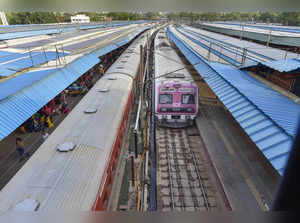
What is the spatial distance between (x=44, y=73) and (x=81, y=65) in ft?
15.1

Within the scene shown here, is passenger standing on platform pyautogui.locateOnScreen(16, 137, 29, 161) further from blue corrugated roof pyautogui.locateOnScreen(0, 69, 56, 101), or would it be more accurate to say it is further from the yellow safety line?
the yellow safety line

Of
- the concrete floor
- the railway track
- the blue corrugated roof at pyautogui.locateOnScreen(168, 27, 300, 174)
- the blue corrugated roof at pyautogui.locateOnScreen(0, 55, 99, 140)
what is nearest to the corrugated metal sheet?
the blue corrugated roof at pyautogui.locateOnScreen(168, 27, 300, 174)

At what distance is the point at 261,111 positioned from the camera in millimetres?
8938

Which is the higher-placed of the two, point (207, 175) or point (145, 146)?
point (145, 146)

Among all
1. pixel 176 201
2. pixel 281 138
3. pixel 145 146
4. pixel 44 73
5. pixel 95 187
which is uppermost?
pixel 44 73

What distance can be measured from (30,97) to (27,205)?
7225mm

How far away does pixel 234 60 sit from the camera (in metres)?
18.6

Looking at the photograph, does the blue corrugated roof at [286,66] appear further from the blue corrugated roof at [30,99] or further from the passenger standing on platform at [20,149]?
the passenger standing on platform at [20,149]

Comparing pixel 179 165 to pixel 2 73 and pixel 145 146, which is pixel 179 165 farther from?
pixel 2 73

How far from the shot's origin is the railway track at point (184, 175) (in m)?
9.38

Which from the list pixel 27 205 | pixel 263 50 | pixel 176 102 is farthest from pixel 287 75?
pixel 27 205

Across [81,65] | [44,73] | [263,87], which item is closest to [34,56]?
[81,65]

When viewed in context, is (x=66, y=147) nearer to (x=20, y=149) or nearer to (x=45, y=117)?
(x=20, y=149)

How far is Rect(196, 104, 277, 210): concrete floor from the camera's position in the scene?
9102mm
